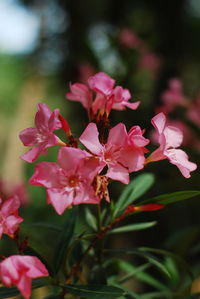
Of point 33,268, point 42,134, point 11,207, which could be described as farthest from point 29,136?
point 33,268

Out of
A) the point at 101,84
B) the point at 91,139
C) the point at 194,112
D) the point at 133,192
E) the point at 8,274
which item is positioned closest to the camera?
the point at 8,274

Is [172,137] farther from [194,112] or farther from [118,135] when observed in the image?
[194,112]

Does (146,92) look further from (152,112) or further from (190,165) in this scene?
(190,165)

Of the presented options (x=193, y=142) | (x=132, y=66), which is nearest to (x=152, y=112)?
(x=132, y=66)

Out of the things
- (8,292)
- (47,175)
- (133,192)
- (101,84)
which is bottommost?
(8,292)

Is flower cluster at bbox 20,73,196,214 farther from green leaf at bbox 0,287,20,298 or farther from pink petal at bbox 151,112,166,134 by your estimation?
green leaf at bbox 0,287,20,298

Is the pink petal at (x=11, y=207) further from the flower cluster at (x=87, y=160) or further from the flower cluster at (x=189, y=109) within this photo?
the flower cluster at (x=189, y=109)
